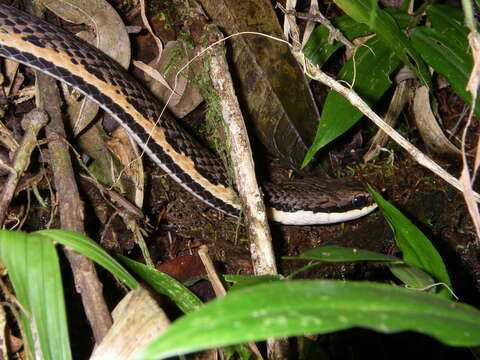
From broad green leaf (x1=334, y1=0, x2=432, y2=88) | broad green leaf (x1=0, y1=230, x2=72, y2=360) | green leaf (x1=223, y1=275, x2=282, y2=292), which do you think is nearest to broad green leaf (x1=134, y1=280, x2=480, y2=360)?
broad green leaf (x1=0, y1=230, x2=72, y2=360)

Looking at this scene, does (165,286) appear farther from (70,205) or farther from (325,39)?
(325,39)

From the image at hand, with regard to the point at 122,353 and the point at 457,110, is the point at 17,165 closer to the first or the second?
the point at 122,353

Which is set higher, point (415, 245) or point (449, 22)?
point (449, 22)

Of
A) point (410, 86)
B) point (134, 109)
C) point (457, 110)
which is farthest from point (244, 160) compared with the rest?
point (457, 110)

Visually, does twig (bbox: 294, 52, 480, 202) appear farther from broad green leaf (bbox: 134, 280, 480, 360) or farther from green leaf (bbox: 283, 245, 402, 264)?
broad green leaf (bbox: 134, 280, 480, 360)

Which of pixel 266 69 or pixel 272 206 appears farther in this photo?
pixel 272 206

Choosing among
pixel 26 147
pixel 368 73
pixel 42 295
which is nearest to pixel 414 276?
pixel 368 73

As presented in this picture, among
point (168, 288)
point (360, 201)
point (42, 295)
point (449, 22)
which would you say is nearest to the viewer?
point (42, 295)
